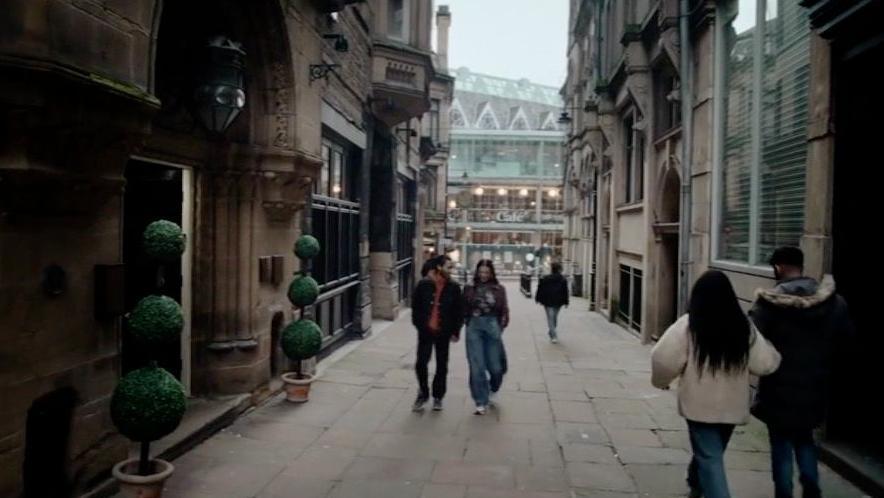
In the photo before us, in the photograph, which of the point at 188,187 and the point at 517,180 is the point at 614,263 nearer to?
the point at 188,187

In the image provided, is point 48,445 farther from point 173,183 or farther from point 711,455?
point 711,455

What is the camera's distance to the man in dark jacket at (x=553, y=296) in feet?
45.5

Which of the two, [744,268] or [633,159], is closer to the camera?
[744,268]

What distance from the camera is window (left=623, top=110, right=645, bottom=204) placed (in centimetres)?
1578

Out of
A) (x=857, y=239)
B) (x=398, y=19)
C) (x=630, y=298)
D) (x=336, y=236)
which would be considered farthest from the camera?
(x=630, y=298)

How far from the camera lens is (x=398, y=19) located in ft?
47.1

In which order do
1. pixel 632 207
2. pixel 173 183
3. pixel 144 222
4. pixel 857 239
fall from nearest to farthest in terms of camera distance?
pixel 857 239 → pixel 144 222 → pixel 173 183 → pixel 632 207

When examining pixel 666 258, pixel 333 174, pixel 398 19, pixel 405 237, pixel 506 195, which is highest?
pixel 398 19

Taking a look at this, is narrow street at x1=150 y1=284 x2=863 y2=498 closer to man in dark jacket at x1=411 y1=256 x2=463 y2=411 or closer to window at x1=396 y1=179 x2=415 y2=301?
man in dark jacket at x1=411 y1=256 x2=463 y2=411

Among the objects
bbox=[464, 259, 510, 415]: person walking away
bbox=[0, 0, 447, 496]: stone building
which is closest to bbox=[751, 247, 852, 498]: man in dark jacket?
bbox=[464, 259, 510, 415]: person walking away

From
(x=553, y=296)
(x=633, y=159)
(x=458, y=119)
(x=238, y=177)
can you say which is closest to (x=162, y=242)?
(x=238, y=177)

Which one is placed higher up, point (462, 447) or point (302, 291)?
point (302, 291)

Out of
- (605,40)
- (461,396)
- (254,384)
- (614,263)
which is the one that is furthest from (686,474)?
(605,40)

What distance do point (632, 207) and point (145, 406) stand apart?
538 inches
